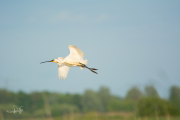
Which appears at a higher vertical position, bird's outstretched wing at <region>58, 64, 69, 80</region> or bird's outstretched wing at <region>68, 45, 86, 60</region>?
bird's outstretched wing at <region>68, 45, 86, 60</region>

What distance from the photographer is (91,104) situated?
53.2 m

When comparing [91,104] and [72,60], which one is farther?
[91,104]

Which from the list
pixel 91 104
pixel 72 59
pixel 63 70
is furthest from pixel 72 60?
pixel 91 104

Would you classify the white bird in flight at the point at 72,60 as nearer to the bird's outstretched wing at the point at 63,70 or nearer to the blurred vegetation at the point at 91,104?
the bird's outstretched wing at the point at 63,70

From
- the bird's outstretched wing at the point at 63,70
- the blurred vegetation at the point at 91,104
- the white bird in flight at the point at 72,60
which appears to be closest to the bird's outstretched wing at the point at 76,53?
the white bird in flight at the point at 72,60

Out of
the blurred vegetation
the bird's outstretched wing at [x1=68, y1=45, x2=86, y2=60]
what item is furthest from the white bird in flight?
the blurred vegetation

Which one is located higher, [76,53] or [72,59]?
[76,53]

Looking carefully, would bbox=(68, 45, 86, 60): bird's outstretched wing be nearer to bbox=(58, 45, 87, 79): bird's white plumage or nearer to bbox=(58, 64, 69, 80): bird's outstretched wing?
bbox=(58, 45, 87, 79): bird's white plumage

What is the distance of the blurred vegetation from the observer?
3731cm

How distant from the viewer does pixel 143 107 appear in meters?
40.4

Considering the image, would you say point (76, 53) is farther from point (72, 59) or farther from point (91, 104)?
point (91, 104)

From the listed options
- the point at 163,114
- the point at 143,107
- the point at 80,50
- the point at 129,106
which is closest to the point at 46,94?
the point at 129,106

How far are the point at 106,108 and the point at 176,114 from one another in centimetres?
1877

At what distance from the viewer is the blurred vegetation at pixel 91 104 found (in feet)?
122
